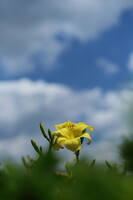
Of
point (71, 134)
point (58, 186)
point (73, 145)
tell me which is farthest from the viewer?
point (71, 134)

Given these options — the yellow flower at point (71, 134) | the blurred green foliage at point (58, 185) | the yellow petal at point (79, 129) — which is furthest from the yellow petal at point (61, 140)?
the blurred green foliage at point (58, 185)

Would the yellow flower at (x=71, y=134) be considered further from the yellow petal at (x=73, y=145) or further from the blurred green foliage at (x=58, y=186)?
the blurred green foliage at (x=58, y=186)

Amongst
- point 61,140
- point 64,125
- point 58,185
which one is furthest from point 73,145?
point 58,185

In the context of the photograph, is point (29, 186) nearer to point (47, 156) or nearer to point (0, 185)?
point (47, 156)

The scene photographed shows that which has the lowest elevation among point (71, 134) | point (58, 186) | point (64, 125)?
point (58, 186)

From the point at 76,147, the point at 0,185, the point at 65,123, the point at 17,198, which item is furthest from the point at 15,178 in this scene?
the point at 65,123

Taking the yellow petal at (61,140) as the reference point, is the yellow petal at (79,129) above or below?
above

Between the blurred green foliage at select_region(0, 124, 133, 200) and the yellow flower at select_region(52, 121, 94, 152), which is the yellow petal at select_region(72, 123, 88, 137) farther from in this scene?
the blurred green foliage at select_region(0, 124, 133, 200)

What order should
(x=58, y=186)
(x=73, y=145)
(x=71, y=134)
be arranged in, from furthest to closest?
(x=71, y=134), (x=73, y=145), (x=58, y=186)

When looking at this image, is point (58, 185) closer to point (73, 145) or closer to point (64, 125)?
point (73, 145)
